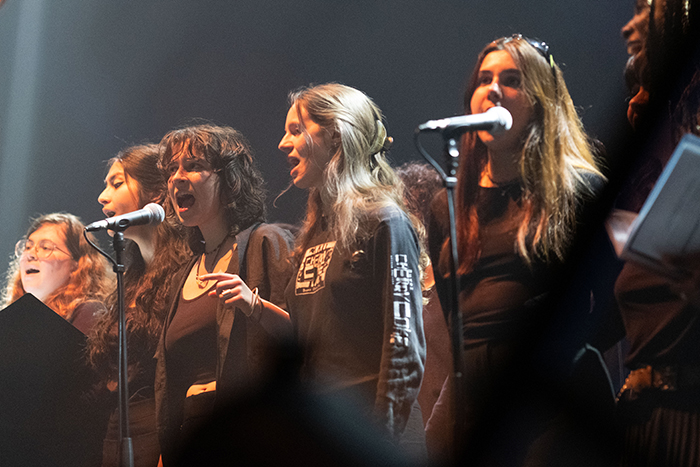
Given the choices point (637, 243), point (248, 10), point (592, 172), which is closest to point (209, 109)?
point (248, 10)

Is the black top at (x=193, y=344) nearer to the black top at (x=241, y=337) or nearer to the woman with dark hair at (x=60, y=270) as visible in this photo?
the black top at (x=241, y=337)

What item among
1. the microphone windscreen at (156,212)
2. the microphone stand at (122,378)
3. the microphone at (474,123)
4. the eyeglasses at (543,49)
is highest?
the eyeglasses at (543,49)

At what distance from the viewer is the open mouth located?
104 inches

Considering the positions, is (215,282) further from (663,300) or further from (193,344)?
(663,300)

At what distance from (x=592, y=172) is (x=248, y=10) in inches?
69.3

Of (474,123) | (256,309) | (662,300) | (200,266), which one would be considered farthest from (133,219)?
(662,300)

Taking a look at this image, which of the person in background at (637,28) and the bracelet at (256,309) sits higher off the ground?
the person in background at (637,28)

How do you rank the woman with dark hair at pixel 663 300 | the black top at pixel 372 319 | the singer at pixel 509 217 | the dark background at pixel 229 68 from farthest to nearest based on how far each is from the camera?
the dark background at pixel 229 68 → the black top at pixel 372 319 → the singer at pixel 509 217 → the woman with dark hair at pixel 663 300

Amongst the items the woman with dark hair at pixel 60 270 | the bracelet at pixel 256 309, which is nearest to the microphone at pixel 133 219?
the woman with dark hair at pixel 60 270

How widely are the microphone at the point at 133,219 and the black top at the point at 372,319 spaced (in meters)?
0.80

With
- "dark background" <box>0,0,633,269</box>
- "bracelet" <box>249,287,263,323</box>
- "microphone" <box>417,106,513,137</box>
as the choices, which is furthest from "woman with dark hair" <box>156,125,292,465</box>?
"microphone" <box>417,106,513,137</box>

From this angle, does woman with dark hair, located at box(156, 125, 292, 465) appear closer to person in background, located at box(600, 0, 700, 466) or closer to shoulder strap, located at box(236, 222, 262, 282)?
shoulder strap, located at box(236, 222, 262, 282)

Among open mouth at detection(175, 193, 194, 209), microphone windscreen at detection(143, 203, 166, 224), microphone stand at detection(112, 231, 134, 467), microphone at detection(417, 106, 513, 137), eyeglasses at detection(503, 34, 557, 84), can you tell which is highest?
eyeglasses at detection(503, 34, 557, 84)

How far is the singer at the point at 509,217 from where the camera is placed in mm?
1954
